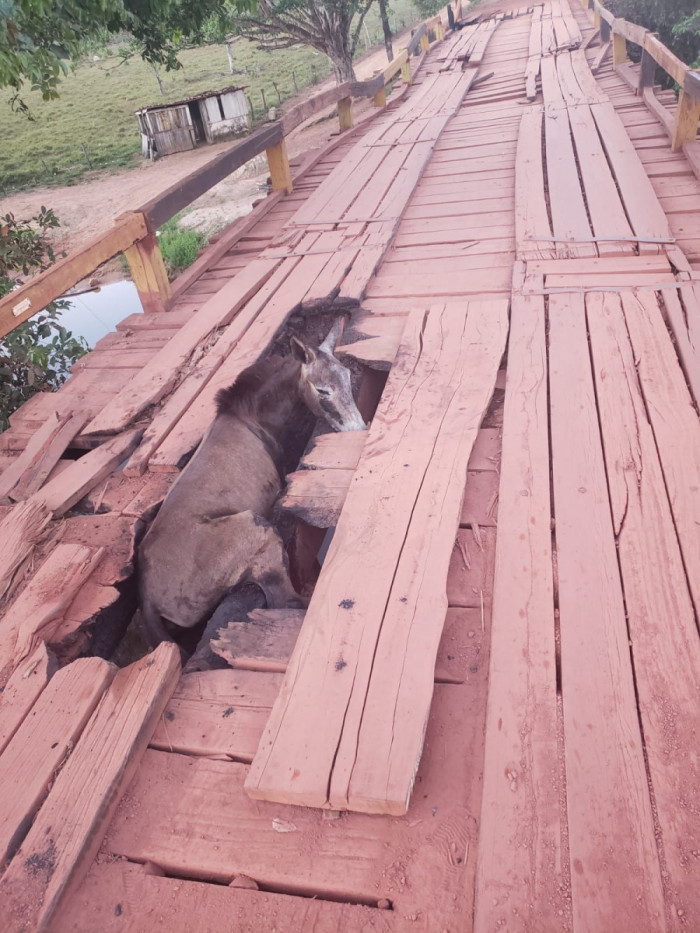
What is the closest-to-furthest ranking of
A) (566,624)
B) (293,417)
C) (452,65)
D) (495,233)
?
(566,624) < (293,417) < (495,233) < (452,65)

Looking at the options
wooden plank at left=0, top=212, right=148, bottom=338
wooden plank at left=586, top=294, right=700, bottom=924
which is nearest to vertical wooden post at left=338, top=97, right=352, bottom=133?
wooden plank at left=0, top=212, right=148, bottom=338

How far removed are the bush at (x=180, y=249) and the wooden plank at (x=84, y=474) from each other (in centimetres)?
1118

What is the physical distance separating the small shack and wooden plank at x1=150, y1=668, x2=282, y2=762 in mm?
27414

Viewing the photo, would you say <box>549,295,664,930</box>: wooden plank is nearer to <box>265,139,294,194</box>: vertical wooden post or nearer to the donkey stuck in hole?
the donkey stuck in hole

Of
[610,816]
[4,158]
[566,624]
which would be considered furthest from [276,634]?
[4,158]

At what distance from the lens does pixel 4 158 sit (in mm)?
25703

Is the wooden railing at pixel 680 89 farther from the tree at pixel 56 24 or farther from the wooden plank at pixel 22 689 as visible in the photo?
the wooden plank at pixel 22 689

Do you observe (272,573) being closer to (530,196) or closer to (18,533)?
(18,533)

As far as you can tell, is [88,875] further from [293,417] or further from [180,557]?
[293,417]

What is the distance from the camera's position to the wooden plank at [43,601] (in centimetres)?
260

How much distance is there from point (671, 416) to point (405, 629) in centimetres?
186

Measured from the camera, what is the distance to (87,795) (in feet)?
6.65

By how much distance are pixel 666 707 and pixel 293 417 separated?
326cm

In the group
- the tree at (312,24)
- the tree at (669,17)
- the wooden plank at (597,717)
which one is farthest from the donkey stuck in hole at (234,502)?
the tree at (312,24)
